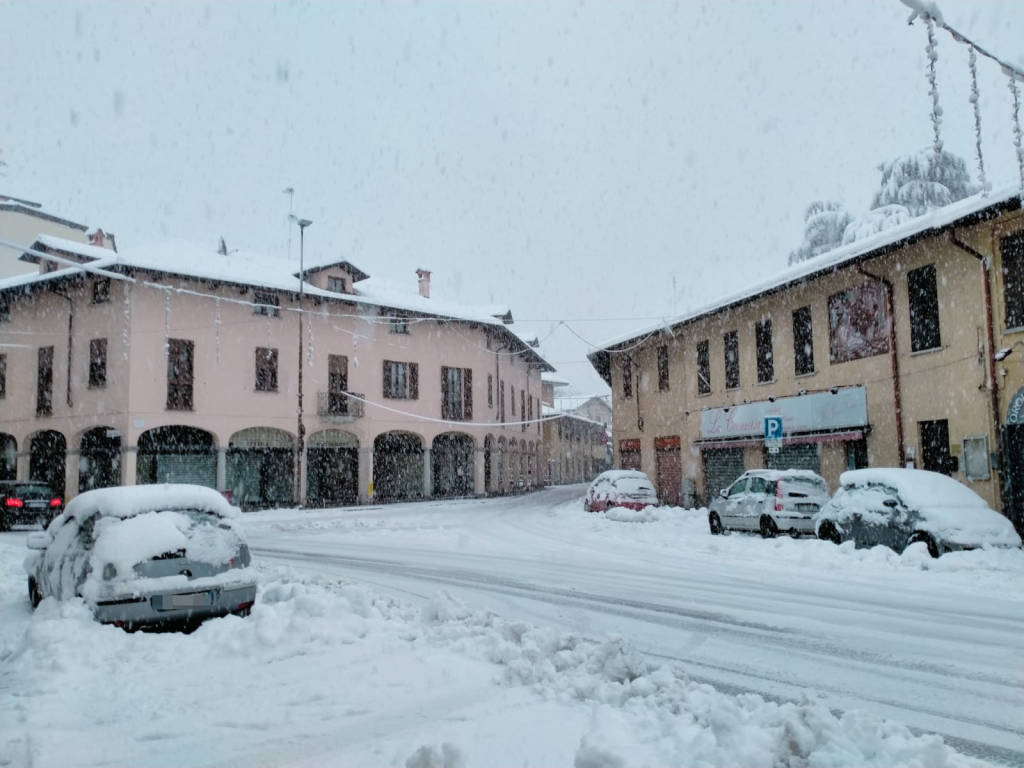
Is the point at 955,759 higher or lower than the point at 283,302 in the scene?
lower

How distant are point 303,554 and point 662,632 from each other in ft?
31.9

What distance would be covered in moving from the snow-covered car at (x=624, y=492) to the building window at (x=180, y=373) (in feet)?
56.8

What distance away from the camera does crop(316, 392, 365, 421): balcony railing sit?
36.4 metres

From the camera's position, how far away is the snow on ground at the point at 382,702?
4258mm

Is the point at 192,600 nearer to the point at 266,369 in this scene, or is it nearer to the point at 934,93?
the point at 934,93

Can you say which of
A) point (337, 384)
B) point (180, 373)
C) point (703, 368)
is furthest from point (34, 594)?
point (337, 384)

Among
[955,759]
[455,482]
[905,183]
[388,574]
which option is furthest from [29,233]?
[955,759]

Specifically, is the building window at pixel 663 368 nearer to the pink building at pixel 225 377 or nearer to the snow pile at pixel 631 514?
the snow pile at pixel 631 514

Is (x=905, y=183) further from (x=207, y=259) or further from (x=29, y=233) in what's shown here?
(x=29, y=233)

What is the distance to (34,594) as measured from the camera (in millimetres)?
9359

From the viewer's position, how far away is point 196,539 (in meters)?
7.82

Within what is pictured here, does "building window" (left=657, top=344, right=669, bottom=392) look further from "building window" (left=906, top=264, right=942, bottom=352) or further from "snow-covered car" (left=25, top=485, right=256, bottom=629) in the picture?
"snow-covered car" (left=25, top=485, right=256, bottom=629)

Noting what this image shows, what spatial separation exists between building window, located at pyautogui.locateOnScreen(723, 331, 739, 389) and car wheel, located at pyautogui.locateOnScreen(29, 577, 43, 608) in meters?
21.8

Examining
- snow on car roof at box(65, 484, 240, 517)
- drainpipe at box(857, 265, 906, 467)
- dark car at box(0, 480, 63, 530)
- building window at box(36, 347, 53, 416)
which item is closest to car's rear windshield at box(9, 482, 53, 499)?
dark car at box(0, 480, 63, 530)
